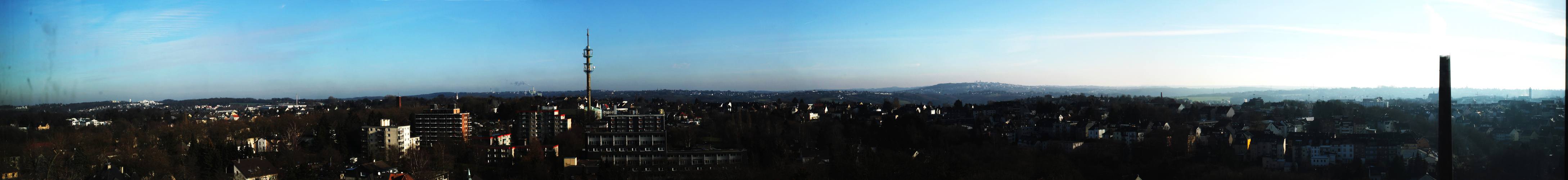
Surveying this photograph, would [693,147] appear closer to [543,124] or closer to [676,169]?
[676,169]

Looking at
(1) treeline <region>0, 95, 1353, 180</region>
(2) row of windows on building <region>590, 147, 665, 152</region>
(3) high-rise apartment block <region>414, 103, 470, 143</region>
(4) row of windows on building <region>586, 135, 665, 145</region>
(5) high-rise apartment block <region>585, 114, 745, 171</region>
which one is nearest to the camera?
(1) treeline <region>0, 95, 1353, 180</region>

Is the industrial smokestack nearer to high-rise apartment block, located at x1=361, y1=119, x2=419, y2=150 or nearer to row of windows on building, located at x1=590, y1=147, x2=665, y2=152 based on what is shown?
row of windows on building, located at x1=590, y1=147, x2=665, y2=152

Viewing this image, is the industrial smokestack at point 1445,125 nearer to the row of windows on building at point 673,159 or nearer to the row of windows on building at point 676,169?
the row of windows on building at point 676,169

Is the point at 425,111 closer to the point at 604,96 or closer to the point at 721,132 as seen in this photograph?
the point at 721,132

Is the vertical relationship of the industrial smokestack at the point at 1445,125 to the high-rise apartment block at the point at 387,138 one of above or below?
above

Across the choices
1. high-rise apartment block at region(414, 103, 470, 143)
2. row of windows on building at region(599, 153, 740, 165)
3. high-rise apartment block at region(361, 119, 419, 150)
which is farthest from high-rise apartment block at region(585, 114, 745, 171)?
high-rise apartment block at region(361, 119, 419, 150)

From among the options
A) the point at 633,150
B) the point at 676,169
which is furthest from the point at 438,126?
the point at 676,169

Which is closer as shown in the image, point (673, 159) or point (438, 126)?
point (673, 159)

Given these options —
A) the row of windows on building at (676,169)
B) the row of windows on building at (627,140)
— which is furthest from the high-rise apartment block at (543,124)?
the row of windows on building at (676,169)

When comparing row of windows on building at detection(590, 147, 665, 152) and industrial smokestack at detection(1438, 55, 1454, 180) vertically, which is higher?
industrial smokestack at detection(1438, 55, 1454, 180)

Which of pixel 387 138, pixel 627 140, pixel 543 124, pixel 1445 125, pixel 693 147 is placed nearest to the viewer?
pixel 1445 125

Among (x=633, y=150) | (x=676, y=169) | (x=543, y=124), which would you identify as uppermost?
(x=543, y=124)
